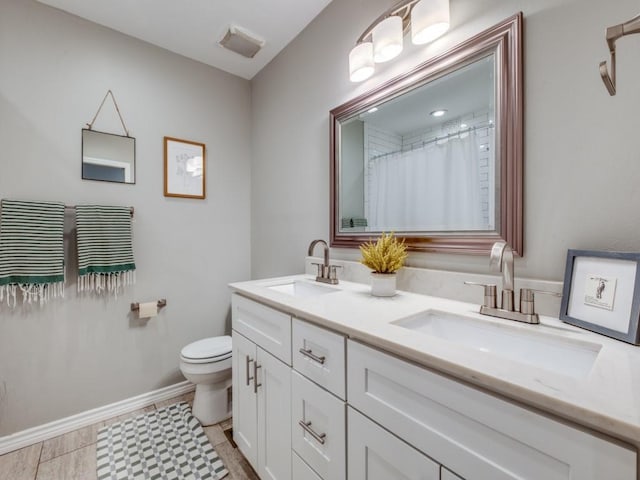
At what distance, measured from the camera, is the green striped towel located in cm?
151

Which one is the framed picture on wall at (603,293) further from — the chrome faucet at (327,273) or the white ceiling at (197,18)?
the white ceiling at (197,18)

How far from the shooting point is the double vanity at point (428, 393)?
0.45 metres

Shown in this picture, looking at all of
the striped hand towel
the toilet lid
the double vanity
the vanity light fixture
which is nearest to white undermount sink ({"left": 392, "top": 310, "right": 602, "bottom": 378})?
the double vanity

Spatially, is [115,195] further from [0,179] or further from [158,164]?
[0,179]

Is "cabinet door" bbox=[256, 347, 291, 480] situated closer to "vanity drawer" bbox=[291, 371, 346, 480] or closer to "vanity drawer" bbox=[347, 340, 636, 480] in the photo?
"vanity drawer" bbox=[291, 371, 346, 480]

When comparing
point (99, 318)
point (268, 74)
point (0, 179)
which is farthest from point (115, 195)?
point (268, 74)

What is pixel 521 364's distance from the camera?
55cm

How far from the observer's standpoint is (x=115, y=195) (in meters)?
1.90

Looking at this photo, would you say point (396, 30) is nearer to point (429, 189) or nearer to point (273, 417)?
point (429, 189)

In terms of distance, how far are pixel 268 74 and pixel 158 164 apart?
3.63ft

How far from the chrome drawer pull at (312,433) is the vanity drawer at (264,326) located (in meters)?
0.20

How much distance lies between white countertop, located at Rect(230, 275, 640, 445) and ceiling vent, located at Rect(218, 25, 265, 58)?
6.11 feet

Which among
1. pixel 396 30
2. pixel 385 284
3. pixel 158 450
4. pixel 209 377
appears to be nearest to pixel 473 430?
pixel 385 284

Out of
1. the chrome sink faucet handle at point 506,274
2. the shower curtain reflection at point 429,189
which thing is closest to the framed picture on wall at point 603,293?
the chrome sink faucet handle at point 506,274
